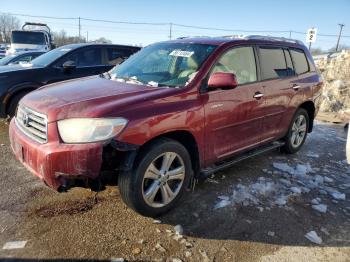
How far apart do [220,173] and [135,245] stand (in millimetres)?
1980

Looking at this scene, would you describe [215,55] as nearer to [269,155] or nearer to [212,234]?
[212,234]

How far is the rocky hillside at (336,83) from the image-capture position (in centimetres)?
1243

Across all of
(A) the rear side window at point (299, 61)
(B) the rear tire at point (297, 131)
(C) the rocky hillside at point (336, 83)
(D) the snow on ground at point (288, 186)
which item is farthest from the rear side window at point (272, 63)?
(C) the rocky hillside at point (336, 83)

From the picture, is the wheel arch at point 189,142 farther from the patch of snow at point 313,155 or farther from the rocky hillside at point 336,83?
the rocky hillside at point 336,83

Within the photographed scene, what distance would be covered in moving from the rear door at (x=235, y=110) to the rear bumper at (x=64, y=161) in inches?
53.7

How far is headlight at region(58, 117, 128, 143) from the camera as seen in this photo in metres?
2.99

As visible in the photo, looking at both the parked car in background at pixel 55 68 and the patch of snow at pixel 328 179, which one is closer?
the patch of snow at pixel 328 179

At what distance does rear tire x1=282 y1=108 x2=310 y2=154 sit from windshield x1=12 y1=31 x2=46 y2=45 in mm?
15233

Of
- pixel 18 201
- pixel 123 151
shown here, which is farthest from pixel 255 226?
pixel 18 201

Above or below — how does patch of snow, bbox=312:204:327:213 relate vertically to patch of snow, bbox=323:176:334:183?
above

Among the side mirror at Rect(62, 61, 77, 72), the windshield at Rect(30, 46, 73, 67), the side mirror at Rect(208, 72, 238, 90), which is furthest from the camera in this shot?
the windshield at Rect(30, 46, 73, 67)

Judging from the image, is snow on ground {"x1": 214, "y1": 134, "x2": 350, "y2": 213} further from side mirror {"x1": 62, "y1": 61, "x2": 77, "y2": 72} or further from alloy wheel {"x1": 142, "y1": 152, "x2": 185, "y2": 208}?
side mirror {"x1": 62, "y1": 61, "x2": 77, "y2": 72}

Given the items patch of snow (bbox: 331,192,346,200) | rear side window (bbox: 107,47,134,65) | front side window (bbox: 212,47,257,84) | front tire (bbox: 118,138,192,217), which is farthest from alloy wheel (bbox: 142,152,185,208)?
rear side window (bbox: 107,47,134,65)

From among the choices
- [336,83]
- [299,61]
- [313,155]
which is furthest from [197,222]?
[336,83]
